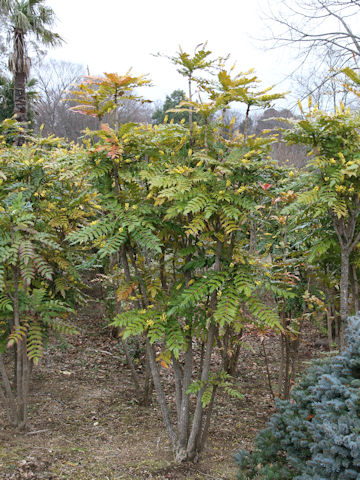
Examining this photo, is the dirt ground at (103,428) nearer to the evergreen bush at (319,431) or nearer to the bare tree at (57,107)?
the evergreen bush at (319,431)

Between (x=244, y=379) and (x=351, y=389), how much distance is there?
3525mm

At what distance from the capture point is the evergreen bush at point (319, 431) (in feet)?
7.21

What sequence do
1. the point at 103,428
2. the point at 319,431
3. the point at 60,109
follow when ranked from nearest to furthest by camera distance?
1. the point at 319,431
2. the point at 103,428
3. the point at 60,109

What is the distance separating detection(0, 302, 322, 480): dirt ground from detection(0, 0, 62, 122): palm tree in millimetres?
8047

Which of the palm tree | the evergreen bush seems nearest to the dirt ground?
the evergreen bush

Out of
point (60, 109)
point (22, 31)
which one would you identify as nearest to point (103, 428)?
point (22, 31)

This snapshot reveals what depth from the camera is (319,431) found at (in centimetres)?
238

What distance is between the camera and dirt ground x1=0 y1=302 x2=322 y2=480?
308cm

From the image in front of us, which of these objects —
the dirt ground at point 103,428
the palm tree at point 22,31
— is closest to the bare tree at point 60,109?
the palm tree at point 22,31

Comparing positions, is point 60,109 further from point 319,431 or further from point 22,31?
point 319,431

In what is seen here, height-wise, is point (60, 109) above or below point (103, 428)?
above

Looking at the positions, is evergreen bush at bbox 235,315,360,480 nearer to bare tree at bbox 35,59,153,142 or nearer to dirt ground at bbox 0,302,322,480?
dirt ground at bbox 0,302,322,480

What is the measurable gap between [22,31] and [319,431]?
12.8 meters

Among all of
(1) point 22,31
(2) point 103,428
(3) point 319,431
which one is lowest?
(2) point 103,428
